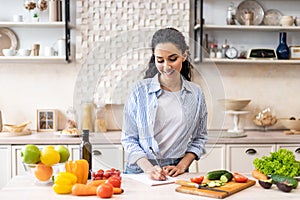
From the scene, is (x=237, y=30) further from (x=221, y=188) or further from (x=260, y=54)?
(x=221, y=188)

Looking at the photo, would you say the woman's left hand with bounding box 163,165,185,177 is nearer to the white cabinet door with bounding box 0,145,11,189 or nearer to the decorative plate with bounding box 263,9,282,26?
the white cabinet door with bounding box 0,145,11,189

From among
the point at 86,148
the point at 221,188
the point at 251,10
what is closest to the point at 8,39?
the point at 251,10

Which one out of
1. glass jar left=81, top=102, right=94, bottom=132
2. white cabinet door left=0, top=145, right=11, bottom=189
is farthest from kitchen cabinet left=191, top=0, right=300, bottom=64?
glass jar left=81, top=102, right=94, bottom=132

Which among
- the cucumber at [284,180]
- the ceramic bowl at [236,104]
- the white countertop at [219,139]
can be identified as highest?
the ceramic bowl at [236,104]

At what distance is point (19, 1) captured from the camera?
4.09 meters

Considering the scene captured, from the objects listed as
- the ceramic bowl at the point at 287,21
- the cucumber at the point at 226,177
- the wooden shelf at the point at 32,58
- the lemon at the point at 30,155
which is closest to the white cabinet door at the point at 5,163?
the wooden shelf at the point at 32,58

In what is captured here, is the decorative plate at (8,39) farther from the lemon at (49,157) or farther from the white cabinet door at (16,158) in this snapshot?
the lemon at (49,157)

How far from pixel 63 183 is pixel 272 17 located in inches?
114

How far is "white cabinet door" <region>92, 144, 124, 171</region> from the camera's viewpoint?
2164mm

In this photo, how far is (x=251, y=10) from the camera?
4.19 metres

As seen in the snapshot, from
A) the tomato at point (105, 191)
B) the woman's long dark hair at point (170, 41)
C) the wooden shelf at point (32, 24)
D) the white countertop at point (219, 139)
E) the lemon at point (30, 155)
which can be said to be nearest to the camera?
the tomato at point (105, 191)

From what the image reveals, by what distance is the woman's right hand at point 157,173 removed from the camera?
7.00 feet

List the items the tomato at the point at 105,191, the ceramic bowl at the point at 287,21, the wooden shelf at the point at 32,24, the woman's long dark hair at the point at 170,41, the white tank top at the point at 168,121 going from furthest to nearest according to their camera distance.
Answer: the ceramic bowl at the point at 287,21 → the wooden shelf at the point at 32,24 → the white tank top at the point at 168,121 → the woman's long dark hair at the point at 170,41 → the tomato at the point at 105,191

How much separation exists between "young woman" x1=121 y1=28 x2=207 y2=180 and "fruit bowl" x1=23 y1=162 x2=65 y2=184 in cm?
35
